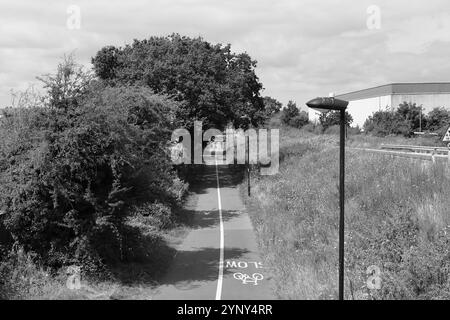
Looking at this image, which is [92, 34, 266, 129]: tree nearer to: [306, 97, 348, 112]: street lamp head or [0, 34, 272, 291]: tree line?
[0, 34, 272, 291]: tree line

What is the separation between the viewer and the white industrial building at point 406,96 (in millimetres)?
87875

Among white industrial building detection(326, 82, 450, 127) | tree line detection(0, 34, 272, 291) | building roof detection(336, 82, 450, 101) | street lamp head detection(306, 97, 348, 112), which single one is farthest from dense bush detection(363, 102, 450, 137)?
street lamp head detection(306, 97, 348, 112)

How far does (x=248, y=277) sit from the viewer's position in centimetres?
1502

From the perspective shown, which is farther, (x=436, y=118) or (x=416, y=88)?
(x=416, y=88)

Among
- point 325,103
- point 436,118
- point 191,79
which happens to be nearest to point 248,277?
point 325,103

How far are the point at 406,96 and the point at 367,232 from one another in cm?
8131

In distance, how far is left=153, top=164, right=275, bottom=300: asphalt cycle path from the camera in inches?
533

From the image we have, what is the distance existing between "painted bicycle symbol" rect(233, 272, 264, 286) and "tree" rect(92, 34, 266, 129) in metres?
17.1

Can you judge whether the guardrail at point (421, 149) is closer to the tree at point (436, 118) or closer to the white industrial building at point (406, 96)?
the tree at point (436, 118)

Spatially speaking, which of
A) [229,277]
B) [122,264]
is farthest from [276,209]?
[122,264]

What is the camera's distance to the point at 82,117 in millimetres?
13578

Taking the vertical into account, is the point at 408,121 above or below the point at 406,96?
below

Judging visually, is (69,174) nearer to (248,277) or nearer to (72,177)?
(72,177)
